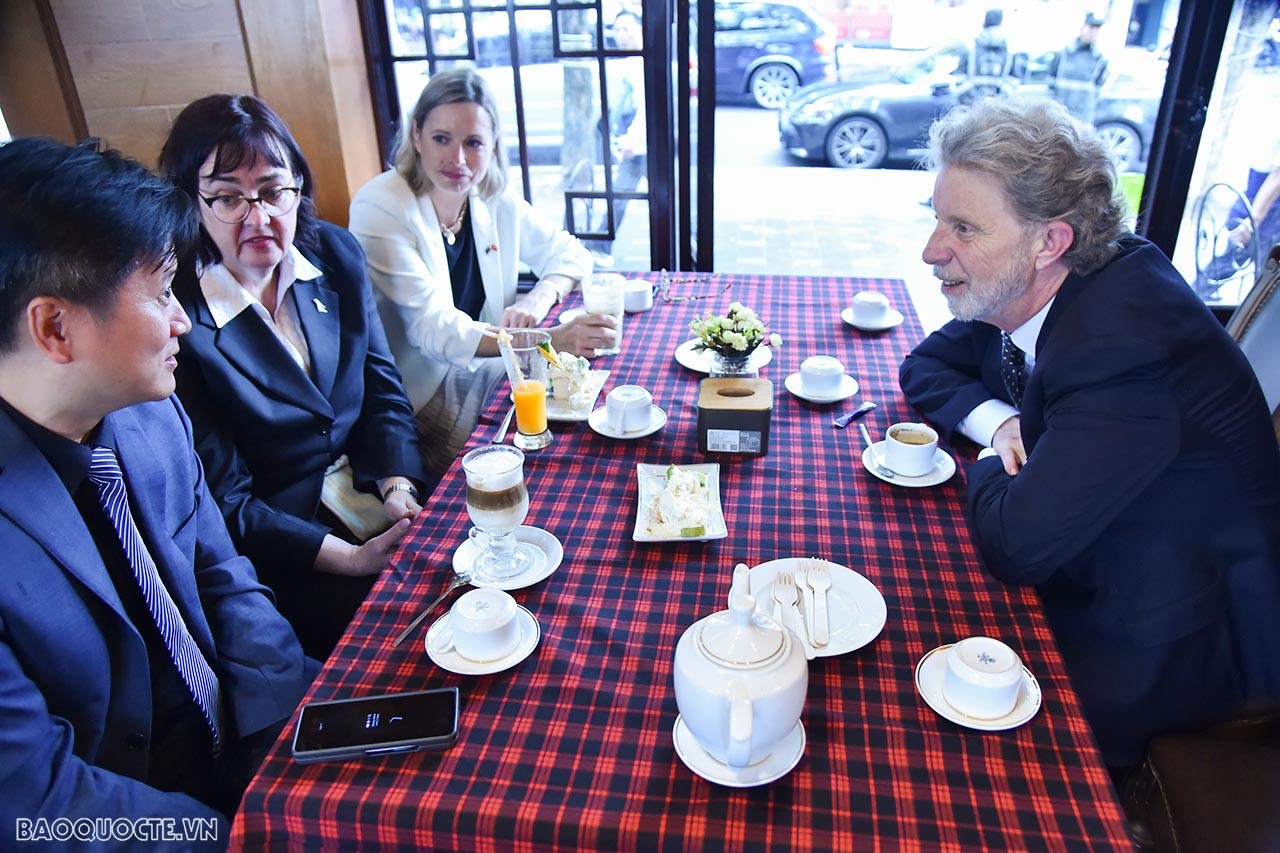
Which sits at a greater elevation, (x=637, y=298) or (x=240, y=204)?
(x=240, y=204)

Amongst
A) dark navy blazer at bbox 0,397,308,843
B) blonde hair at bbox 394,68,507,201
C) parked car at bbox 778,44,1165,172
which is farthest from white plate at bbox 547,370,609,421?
parked car at bbox 778,44,1165,172

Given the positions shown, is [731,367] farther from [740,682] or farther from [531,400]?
[740,682]

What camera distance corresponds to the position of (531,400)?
4.92ft

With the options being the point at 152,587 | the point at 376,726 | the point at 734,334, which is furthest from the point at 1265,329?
the point at 152,587

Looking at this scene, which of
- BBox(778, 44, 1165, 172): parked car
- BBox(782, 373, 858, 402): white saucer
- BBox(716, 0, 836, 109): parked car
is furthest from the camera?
BBox(716, 0, 836, 109): parked car

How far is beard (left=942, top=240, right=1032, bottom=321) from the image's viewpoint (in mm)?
1277

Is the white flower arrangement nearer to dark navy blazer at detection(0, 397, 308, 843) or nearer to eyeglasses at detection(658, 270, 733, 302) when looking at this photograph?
eyeglasses at detection(658, 270, 733, 302)

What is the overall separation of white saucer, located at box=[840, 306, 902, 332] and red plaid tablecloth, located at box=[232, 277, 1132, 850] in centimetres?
62

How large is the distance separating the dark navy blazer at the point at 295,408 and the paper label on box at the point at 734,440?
0.74 meters

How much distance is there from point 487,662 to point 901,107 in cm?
331

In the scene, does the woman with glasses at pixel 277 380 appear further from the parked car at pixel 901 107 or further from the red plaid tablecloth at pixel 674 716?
the parked car at pixel 901 107

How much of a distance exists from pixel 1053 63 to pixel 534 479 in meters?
2.59

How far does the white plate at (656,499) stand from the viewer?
1.22m

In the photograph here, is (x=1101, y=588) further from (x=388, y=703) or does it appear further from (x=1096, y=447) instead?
(x=388, y=703)
